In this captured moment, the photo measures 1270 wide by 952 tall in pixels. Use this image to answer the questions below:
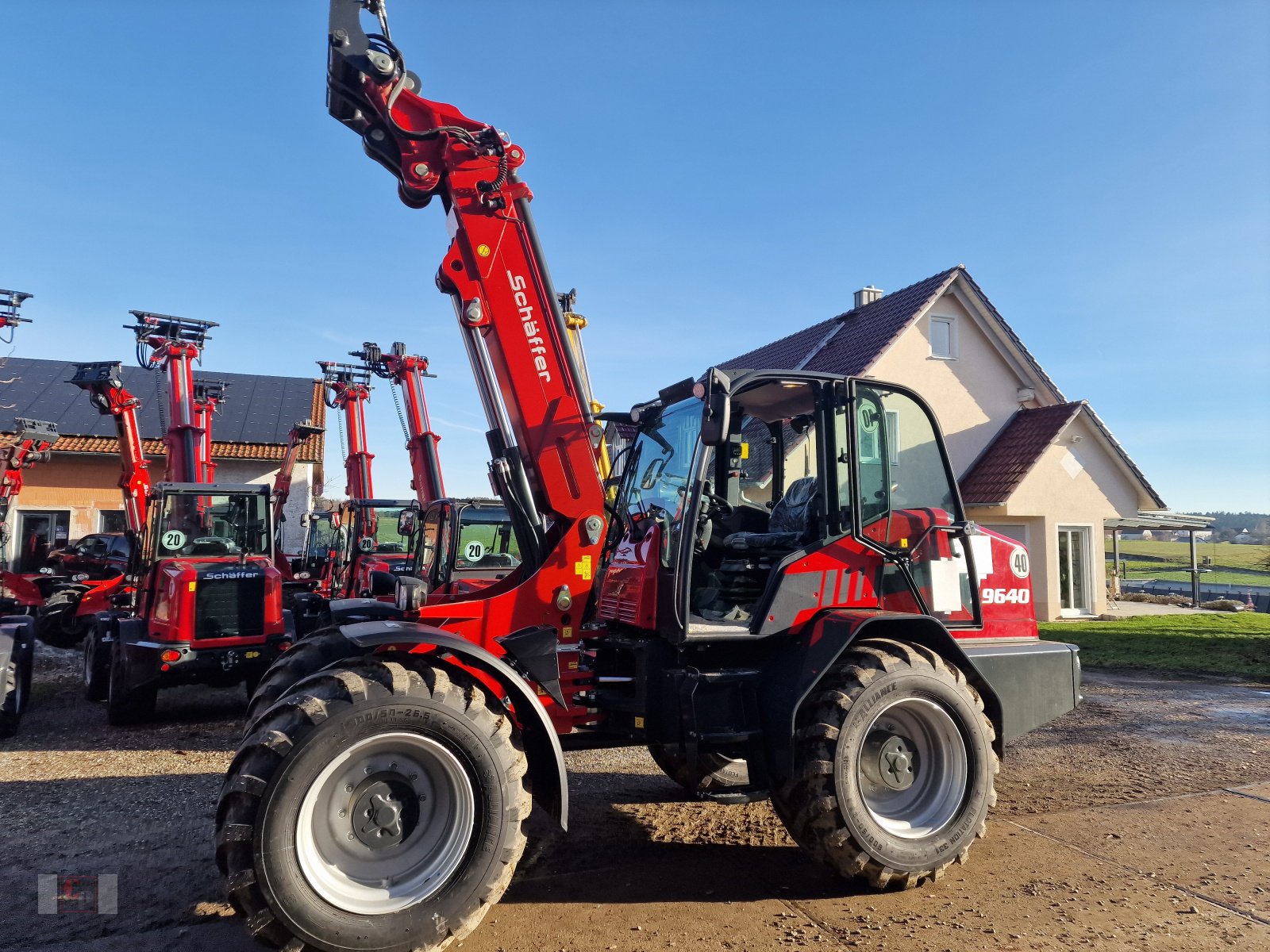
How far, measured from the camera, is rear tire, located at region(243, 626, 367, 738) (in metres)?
4.25

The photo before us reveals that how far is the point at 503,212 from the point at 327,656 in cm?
282

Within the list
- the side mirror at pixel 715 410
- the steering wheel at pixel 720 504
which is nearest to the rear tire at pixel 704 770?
the steering wheel at pixel 720 504

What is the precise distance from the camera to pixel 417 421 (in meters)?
17.2

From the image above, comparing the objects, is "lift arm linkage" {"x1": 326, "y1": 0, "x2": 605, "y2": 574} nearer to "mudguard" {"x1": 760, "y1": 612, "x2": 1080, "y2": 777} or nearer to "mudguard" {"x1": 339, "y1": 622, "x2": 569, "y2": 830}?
"mudguard" {"x1": 339, "y1": 622, "x2": 569, "y2": 830}

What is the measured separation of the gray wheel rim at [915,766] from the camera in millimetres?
4754

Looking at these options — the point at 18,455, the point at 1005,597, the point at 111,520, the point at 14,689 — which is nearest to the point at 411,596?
the point at 1005,597

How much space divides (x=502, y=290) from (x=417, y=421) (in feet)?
41.1

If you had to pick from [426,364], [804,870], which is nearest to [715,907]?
[804,870]

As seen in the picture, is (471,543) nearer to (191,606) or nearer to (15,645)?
(191,606)

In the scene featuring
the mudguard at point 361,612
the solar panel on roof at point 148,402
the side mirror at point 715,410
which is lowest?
the mudguard at point 361,612

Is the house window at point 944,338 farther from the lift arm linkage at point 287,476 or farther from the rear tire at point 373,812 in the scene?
the rear tire at point 373,812

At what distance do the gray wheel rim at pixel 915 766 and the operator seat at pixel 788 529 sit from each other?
1.15 m

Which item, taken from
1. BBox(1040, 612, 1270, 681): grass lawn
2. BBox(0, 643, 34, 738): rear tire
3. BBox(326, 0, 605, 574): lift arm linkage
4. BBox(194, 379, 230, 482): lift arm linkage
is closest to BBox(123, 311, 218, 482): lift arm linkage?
BBox(194, 379, 230, 482): lift arm linkage

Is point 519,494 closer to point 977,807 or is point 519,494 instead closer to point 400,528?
point 977,807
